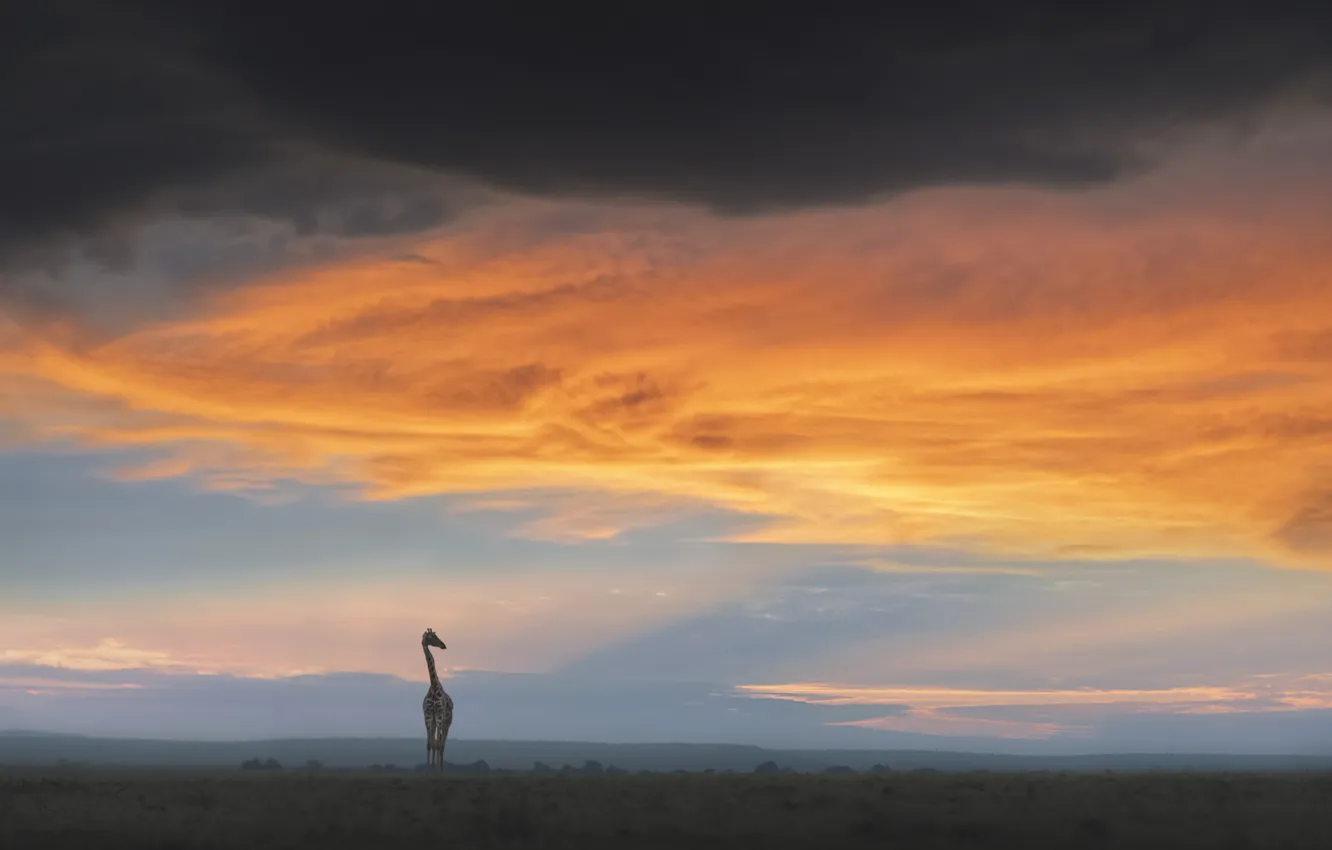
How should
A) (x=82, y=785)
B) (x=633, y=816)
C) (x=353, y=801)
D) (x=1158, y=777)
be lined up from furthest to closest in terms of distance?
(x=1158, y=777) → (x=82, y=785) → (x=353, y=801) → (x=633, y=816)

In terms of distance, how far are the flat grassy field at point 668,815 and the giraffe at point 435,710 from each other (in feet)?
40.1

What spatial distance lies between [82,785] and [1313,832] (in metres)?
43.3

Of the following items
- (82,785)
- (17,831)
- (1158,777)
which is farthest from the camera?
(1158,777)

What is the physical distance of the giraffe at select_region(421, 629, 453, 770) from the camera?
71.8 meters

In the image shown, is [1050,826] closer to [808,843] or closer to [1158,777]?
[808,843]

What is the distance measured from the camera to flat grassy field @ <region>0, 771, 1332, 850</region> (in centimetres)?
3909

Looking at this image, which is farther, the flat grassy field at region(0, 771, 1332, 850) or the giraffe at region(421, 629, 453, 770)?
the giraffe at region(421, 629, 453, 770)

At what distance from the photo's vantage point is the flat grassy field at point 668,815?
1539 inches

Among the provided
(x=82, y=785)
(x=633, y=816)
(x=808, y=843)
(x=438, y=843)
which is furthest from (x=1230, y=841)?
(x=82, y=785)

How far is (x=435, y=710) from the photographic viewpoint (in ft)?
237

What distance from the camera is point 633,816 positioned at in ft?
146

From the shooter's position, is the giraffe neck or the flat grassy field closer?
the flat grassy field

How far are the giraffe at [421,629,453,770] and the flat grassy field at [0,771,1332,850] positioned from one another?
1221cm

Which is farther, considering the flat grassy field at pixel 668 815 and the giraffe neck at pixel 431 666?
the giraffe neck at pixel 431 666
